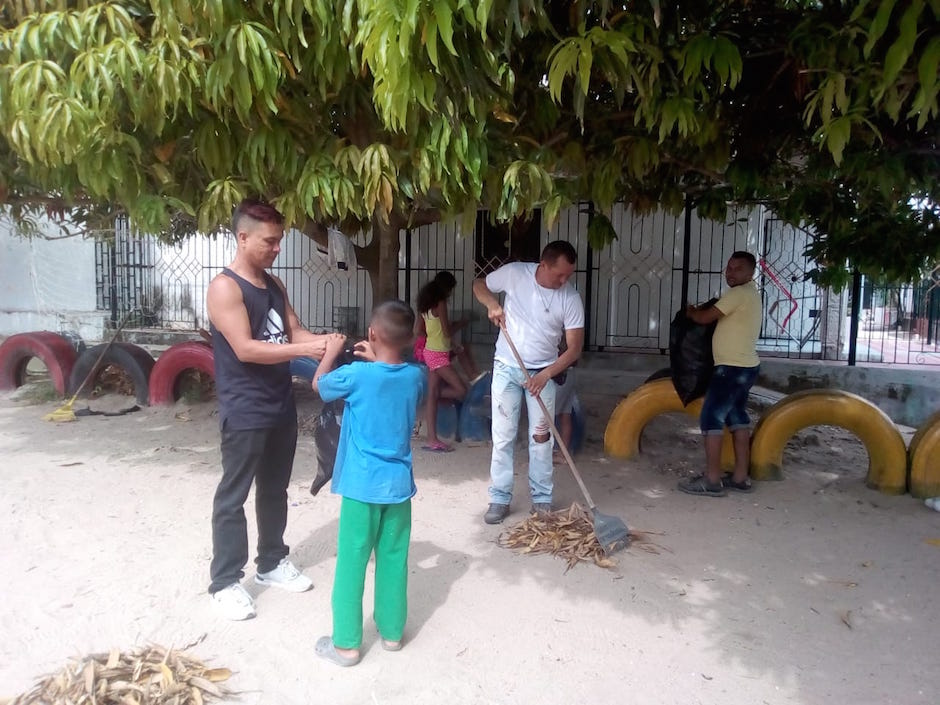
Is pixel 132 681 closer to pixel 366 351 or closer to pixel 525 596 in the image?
pixel 366 351

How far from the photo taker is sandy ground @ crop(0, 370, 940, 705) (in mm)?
2764

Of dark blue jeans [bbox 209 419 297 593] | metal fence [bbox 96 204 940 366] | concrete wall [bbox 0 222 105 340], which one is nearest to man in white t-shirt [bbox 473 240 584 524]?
dark blue jeans [bbox 209 419 297 593]

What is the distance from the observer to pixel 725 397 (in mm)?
4848

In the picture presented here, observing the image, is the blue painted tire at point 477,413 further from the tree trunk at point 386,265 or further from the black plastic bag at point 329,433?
the black plastic bag at point 329,433

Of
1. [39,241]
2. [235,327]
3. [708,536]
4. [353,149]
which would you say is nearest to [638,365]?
[708,536]

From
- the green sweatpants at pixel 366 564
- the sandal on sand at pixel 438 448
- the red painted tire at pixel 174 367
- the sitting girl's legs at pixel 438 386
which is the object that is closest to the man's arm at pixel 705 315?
the sitting girl's legs at pixel 438 386

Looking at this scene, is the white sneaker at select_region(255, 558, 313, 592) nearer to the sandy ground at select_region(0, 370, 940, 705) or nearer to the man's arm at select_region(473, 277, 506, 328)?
the sandy ground at select_region(0, 370, 940, 705)

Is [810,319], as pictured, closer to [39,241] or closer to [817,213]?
[817,213]

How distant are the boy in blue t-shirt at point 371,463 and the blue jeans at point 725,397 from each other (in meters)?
2.74

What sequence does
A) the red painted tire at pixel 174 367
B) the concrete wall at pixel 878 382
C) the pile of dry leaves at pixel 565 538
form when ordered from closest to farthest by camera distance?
1. the pile of dry leaves at pixel 565 538
2. the red painted tire at pixel 174 367
3. the concrete wall at pixel 878 382

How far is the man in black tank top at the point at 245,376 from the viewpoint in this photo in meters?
2.95

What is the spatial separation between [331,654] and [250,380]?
1.16 metres

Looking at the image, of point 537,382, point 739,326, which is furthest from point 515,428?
point 739,326

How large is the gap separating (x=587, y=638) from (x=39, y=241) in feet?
41.9
